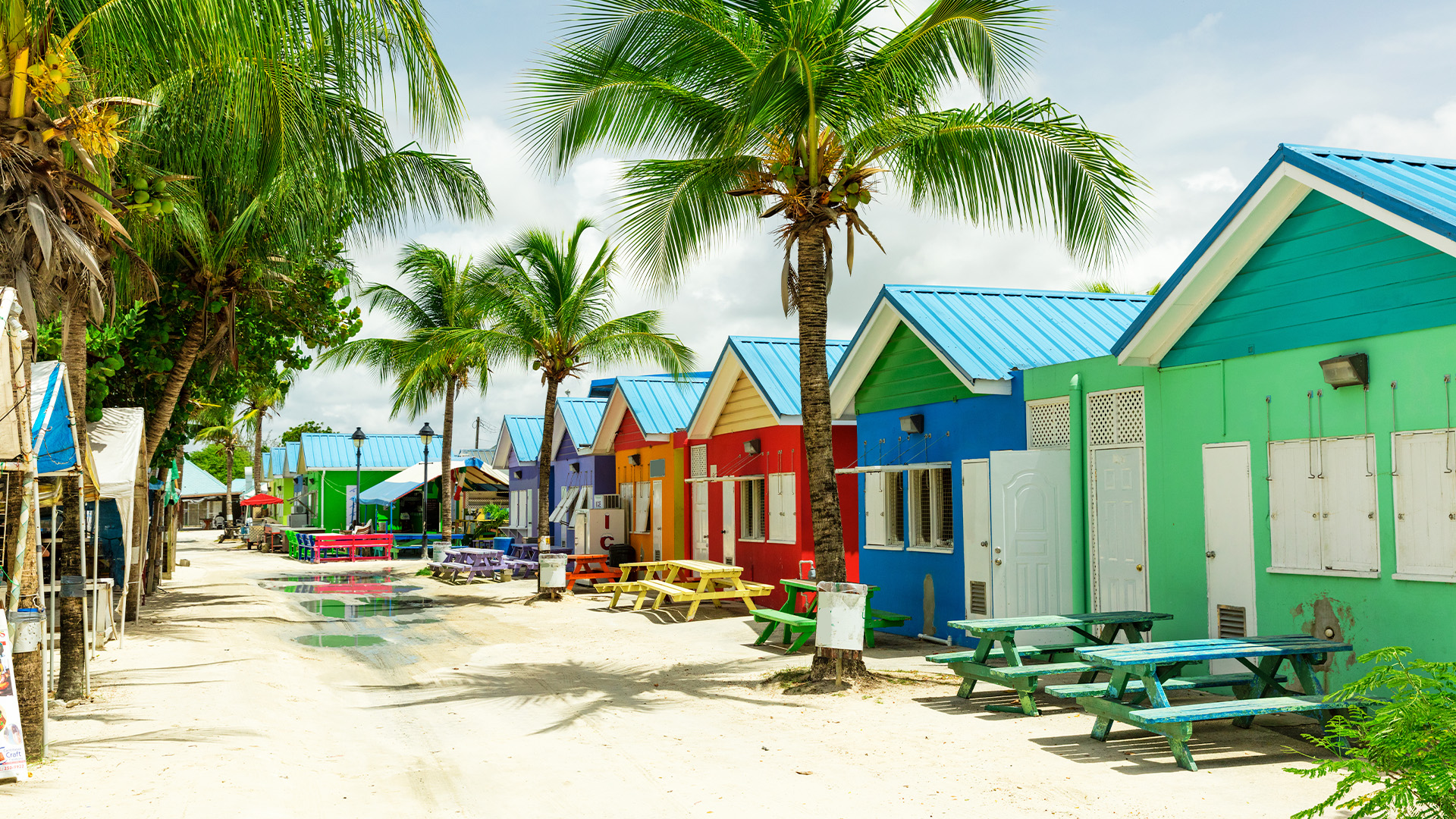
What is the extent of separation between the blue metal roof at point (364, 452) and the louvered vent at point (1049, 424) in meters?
35.5

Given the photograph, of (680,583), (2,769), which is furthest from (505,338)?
(2,769)

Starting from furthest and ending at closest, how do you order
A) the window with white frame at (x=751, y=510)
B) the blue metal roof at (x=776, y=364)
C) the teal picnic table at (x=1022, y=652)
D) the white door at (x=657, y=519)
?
1. the white door at (x=657, y=519)
2. the window with white frame at (x=751, y=510)
3. the blue metal roof at (x=776, y=364)
4. the teal picnic table at (x=1022, y=652)

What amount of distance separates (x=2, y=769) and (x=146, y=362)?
12.1 m

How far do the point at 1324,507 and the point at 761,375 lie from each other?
10.3 meters

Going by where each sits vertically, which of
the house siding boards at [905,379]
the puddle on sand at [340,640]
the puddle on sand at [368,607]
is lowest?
the puddle on sand at [368,607]

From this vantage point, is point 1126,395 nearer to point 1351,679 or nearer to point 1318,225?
point 1318,225

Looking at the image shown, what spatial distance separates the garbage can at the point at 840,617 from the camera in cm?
985

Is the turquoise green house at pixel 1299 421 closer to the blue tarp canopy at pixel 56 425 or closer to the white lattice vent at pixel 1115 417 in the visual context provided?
the white lattice vent at pixel 1115 417

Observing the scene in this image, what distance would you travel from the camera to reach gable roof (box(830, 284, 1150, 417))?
42.3ft

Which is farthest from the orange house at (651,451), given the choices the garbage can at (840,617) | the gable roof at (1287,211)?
the gable roof at (1287,211)

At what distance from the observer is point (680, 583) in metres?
20.7

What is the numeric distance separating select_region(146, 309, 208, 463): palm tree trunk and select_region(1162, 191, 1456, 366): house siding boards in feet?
44.9

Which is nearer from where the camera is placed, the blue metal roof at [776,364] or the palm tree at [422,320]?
the blue metal roof at [776,364]

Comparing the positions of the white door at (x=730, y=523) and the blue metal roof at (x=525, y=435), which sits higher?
the blue metal roof at (x=525, y=435)
